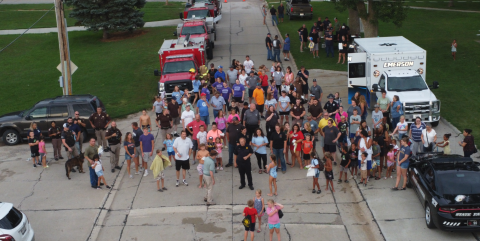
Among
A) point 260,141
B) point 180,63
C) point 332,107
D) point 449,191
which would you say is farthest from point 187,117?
point 449,191

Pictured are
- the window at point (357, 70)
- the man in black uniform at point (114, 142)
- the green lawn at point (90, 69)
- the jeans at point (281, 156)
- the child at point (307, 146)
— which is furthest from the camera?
the green lawn at point (90, 69)

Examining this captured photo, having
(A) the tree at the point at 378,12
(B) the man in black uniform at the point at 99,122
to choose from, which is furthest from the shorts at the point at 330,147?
(A) the tree at the point at 378,12

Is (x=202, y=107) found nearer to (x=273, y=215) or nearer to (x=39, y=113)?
(x=39, y=113)

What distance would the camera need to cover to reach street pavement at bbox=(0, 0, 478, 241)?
12164 millimetres

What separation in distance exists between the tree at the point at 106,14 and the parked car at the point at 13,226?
980 inches

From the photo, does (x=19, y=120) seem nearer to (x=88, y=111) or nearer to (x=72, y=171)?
(x=88, y=111)

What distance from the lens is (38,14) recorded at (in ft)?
147

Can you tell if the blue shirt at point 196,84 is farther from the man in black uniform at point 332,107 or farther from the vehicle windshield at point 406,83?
the vehicle windshield at point 406,83

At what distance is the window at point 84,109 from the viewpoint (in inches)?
742

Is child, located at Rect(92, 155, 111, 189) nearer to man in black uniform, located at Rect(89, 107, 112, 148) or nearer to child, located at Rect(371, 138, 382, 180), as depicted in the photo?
man in black uniform, located at Rect(89, 107, 112, 148)

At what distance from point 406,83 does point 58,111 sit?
1249 centimetres

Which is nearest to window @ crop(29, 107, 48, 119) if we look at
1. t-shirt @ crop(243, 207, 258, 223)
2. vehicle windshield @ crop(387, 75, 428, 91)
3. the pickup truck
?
t-shirt @ crop(243, 207, 258, 223)

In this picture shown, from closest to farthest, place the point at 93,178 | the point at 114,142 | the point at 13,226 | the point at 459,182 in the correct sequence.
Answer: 1. the point at 13,226
2. the point at 459,182
3. the point at 93,178
4. the point at 114,142

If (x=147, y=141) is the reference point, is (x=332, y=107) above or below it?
above
